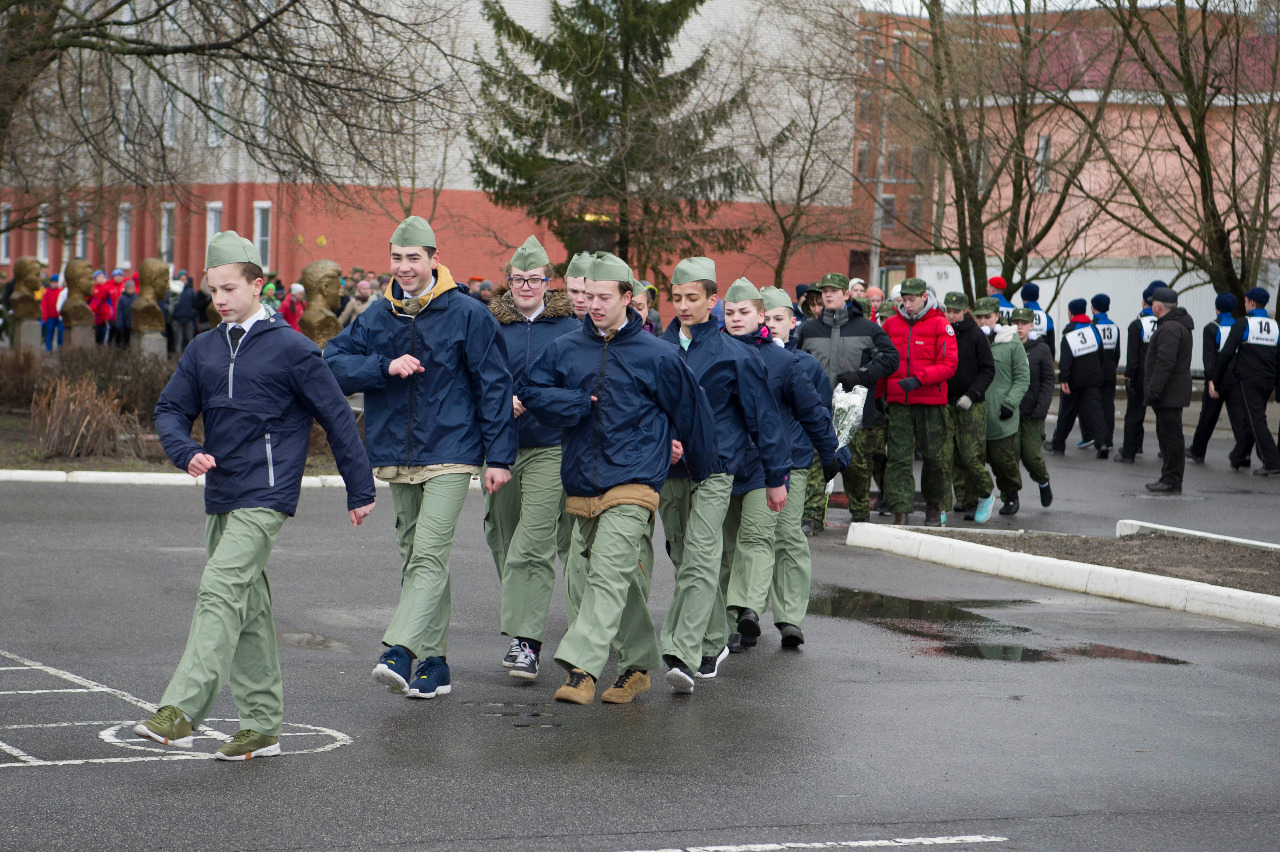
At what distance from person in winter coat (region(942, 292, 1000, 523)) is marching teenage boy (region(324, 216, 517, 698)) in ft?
24.1

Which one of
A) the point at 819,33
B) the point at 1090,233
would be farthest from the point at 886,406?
the point at 1090,233

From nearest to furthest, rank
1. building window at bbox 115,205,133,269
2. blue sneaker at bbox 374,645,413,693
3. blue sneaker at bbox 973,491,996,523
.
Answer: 1. blue sneaker at bbox 374,645,413,693
2. blue sneaker at bbox 973,491,996,523
3. building window at bbox 115,205,133,269

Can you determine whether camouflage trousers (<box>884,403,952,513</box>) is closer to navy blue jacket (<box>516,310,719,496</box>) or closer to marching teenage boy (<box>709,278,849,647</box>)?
marching teenage boy (<box>709,278,849,647</box>)

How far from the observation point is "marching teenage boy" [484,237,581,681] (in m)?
7.91

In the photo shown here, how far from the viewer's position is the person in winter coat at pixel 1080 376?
21.3 m

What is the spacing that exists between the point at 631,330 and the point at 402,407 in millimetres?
1080

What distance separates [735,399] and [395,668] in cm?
223

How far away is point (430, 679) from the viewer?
7188 mm

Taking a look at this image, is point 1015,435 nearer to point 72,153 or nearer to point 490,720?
point 490,720

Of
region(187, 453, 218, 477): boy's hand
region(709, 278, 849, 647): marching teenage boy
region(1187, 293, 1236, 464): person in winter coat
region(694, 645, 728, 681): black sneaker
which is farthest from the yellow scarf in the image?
region(1187, 293, 1236, 464): person in winter coat

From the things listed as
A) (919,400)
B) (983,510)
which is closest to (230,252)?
(919,400)

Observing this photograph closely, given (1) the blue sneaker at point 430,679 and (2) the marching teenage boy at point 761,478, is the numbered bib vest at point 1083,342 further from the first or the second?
(1) the blue sneaker at point 430,679

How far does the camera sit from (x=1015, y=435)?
15.5m

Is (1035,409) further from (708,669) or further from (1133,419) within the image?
(708,669)
